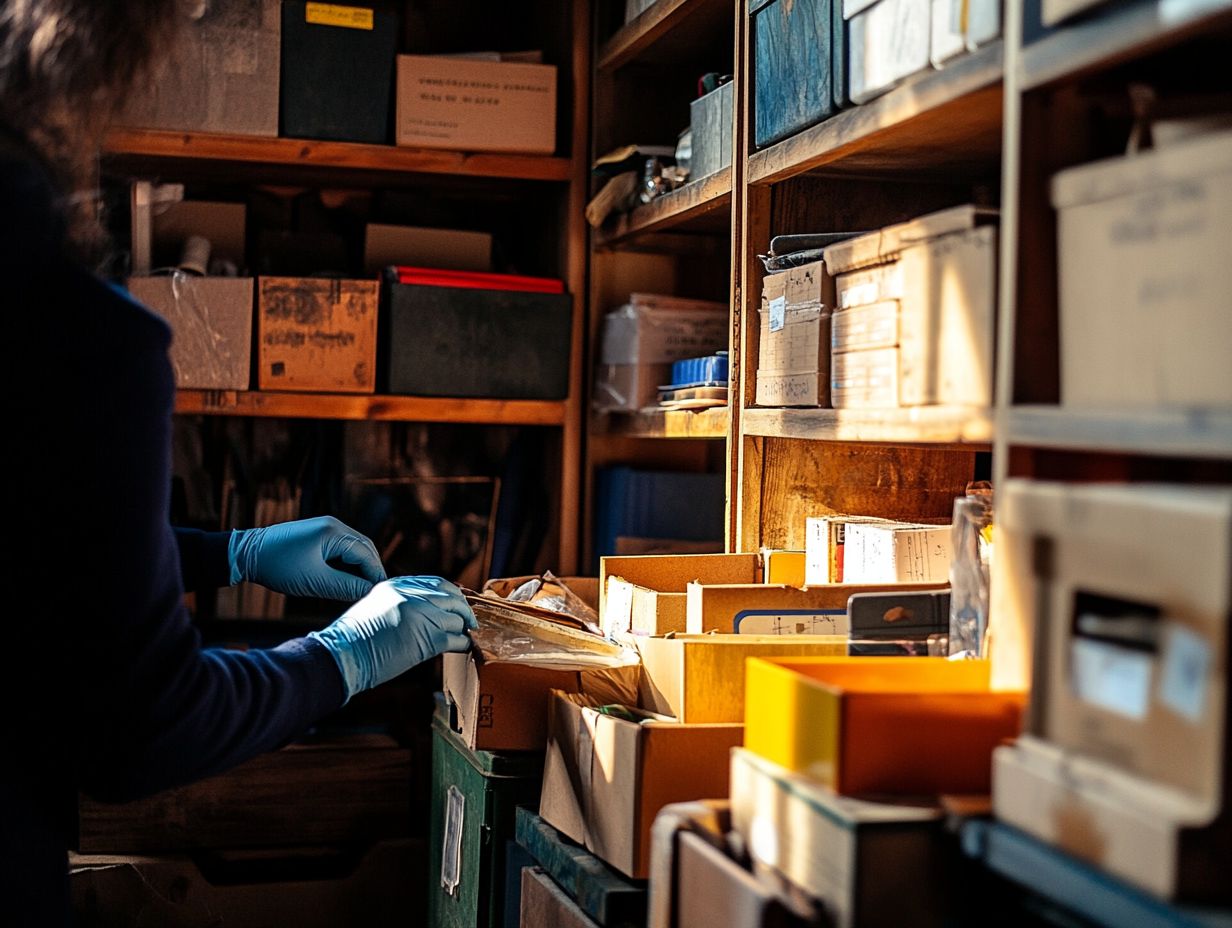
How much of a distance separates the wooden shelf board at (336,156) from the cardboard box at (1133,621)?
208 cm

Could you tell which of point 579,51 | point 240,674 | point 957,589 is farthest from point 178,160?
point 957,589

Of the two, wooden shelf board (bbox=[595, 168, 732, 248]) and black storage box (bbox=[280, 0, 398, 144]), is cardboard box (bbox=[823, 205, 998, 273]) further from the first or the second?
black storage box (bbox=[280, 0, 398, 144])

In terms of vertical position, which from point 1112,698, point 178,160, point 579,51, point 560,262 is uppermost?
point 579,51

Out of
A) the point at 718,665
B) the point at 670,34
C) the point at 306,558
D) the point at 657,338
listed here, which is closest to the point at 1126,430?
the point at 718,665

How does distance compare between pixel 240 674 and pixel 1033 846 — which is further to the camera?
pixel 240 674

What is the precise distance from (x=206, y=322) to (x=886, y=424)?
1766 mm

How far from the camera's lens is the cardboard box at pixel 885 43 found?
60.2 inches

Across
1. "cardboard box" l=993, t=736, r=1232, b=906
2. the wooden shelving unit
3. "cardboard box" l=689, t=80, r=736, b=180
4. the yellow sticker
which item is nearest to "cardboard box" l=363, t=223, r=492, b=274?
the wooden shelving unit

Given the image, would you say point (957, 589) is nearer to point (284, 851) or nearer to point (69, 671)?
point (69, 671)

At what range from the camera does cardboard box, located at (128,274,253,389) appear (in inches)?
112

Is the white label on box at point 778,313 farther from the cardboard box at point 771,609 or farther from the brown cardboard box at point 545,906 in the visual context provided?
the brown cardboard box at point 545,906

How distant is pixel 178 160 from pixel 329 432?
0.78 m

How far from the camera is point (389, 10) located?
3508 millimetres

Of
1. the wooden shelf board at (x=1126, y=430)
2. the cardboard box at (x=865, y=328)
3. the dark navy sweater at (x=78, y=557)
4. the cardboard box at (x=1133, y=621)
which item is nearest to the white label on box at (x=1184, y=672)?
the cardboard box at (x=1133, y=621)
